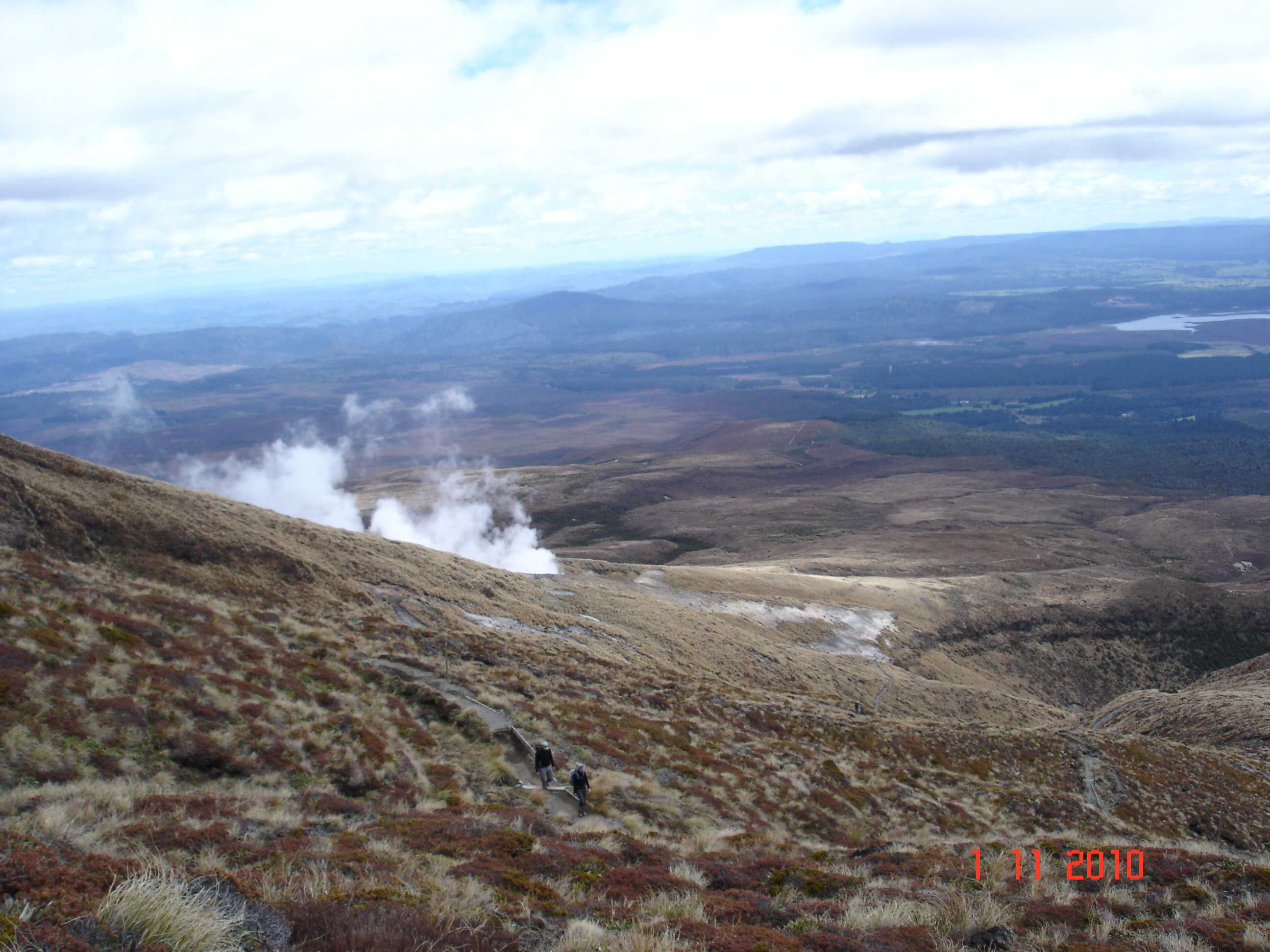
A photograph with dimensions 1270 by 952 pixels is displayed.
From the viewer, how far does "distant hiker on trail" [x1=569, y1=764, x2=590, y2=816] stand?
16938 millimetres

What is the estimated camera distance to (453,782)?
17062 millimetres

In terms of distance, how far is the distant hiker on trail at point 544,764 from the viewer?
1756 cm

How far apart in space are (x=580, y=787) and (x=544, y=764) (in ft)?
3.67

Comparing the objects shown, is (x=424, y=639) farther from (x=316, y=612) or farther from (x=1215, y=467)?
(x=1215, y=467)

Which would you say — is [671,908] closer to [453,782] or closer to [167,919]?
[167,919]

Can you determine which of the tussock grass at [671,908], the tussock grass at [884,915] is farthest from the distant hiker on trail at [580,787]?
the tussock grass at [884,915]

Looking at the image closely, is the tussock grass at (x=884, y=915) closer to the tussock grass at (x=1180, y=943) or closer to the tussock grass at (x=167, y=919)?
the tussock grass at (x=1180, y=943)

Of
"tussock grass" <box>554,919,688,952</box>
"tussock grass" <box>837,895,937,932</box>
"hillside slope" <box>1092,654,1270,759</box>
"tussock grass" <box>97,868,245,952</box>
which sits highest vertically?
"tussock grass" <box>97,868,245,952</box>

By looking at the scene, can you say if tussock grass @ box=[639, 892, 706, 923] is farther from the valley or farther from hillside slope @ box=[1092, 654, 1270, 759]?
hillside slope @ box=[1092, 654, 1270, 759]

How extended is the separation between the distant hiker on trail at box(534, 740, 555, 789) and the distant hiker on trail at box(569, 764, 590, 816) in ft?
2.25

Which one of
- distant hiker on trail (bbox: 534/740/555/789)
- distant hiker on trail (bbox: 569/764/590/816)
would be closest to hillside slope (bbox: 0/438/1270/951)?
distant hiker on trail (bbox: 534/740/555/789)

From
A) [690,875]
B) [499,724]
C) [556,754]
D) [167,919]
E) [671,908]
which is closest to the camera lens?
[167,919]

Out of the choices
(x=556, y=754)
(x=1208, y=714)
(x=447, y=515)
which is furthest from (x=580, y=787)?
(x=447, y=515)

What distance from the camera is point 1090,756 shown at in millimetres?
32844
